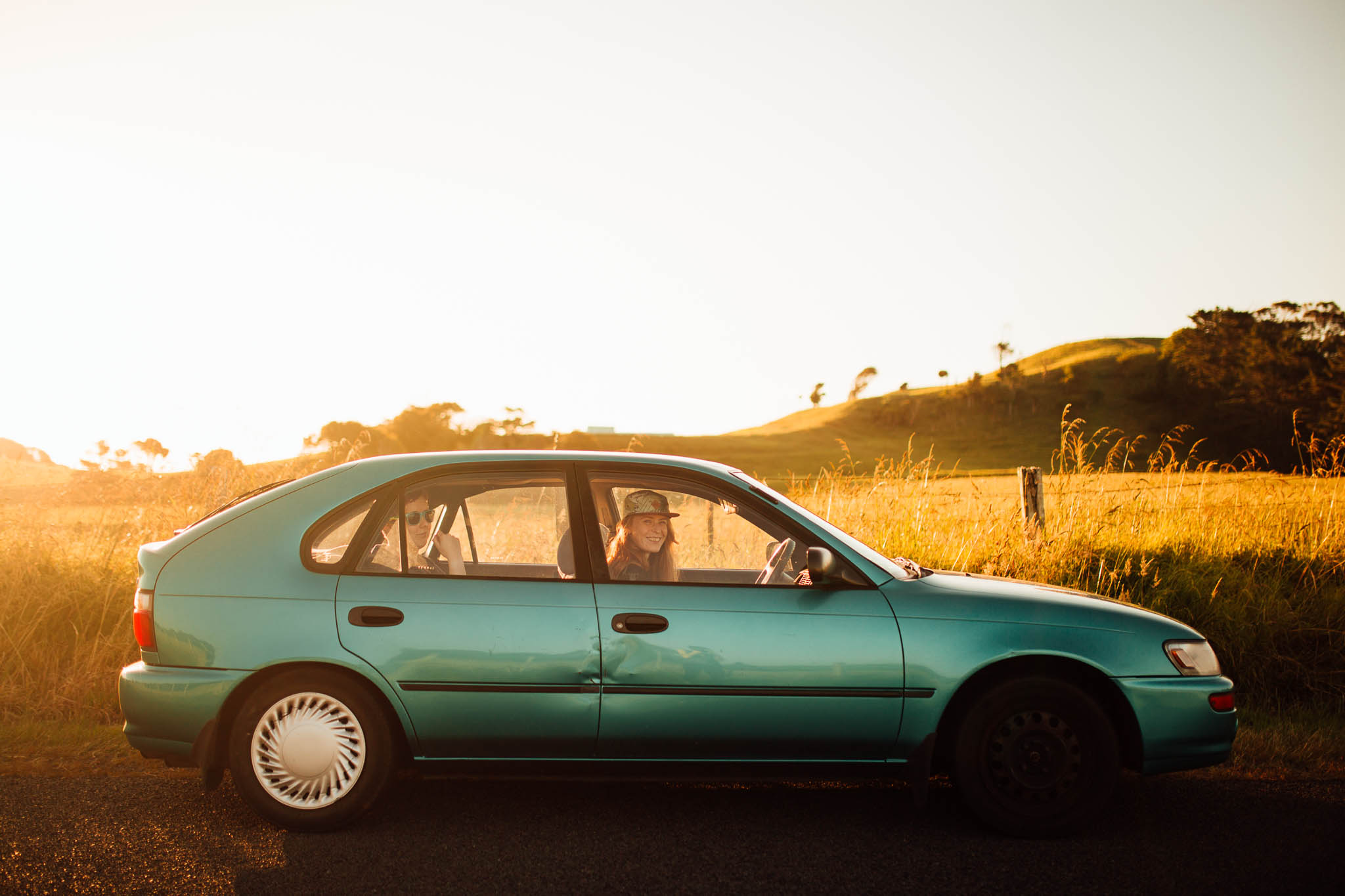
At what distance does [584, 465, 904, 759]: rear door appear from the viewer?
3.74 m

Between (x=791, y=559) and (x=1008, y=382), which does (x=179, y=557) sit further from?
(x=1008, y=382)

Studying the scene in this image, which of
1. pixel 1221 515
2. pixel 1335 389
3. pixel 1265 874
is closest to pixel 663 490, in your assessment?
A: pixel 1265 874

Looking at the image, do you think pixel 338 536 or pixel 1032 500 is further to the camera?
pixel 1032 500

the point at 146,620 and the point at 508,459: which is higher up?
the point at 508,459

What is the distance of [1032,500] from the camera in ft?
27.5

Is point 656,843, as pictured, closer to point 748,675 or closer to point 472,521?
point 748,675

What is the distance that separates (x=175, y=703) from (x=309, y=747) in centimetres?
60

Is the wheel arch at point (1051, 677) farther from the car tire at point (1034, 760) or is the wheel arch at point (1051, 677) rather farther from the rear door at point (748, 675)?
the rear door at point (748, 675)

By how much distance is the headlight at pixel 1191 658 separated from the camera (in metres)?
3.87

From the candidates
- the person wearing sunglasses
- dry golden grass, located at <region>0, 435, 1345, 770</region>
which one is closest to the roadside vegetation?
dry golden grass, located at <region>0, 435, 1345, 770</region>

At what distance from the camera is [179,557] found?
3.94 metres

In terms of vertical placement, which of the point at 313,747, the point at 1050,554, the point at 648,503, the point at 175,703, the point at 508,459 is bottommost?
the point at 313,747

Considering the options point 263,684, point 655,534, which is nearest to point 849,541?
point 655,534

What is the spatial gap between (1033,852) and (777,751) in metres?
1.12
